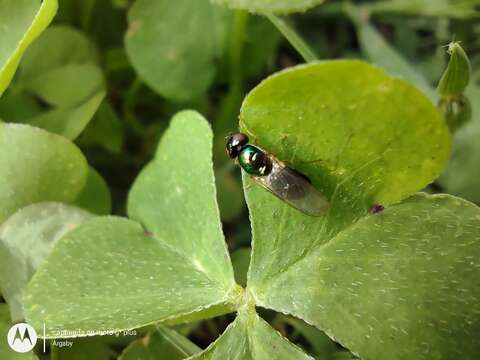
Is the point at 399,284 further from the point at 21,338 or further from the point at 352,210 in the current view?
the point at 21,338

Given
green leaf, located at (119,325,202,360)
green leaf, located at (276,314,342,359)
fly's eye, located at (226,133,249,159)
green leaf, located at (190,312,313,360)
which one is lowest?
green leaf, located at (276,314,342,359)

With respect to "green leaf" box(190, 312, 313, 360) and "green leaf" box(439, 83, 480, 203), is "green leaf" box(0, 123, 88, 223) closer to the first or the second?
"green leaf" box(190, 312, 313, 360)

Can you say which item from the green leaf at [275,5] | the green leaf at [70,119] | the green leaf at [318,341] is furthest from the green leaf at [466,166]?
the green leaf at [70,119]

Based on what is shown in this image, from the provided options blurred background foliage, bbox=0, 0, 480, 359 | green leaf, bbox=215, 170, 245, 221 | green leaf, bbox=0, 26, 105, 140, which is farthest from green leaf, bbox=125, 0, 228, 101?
green leaf, bbox=215, 170, 245, 221

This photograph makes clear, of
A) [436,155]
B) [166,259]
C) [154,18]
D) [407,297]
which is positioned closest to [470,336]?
[407,297]

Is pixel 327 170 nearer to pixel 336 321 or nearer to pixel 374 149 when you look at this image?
pixel 374 149

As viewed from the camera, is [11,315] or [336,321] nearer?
[336,321]

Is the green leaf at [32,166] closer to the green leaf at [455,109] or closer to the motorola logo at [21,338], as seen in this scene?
the motorola logo at [21,338]

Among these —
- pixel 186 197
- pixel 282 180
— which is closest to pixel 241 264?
pixel 186 197
